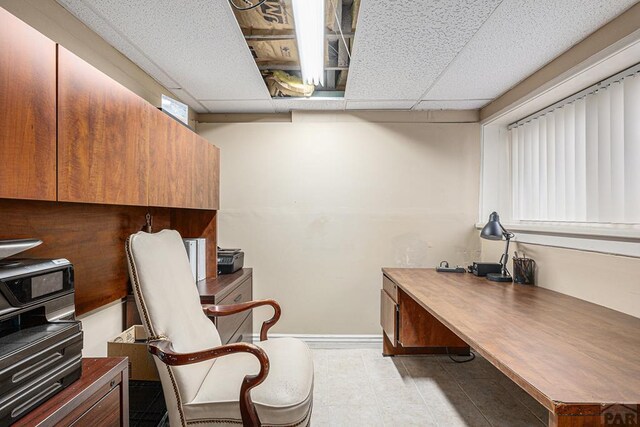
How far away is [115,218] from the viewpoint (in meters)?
2.05

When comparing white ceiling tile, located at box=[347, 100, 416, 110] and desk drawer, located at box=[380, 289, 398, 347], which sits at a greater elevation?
white ceiling tile, located at box=[347, 100, 416, 110]

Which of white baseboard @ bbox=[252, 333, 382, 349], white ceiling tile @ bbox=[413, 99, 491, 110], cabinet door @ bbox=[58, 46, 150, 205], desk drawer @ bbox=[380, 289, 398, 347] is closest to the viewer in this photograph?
cabinet door @ bbox=[58, 46, 150, 205]

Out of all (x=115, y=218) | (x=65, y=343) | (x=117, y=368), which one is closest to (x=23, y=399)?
(x=65, y=343)

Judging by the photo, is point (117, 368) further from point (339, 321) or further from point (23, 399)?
point (339, 321)

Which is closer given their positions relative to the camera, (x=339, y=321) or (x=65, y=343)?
(x=65, y=343)

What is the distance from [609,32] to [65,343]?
2.72 metres

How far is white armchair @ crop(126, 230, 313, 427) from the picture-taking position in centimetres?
141

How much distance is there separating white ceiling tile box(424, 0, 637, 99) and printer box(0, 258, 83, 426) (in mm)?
2145

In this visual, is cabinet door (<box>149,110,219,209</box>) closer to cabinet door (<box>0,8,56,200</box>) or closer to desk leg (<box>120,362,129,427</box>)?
cabinet door (<box>0,8,56,200</box>)

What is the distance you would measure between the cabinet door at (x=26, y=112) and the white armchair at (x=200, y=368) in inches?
21.7

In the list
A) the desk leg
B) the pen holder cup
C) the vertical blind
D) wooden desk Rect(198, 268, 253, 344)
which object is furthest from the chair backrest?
the vertical blind

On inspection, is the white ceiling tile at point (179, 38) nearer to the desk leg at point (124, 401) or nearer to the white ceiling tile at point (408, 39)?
the white ceiling tile at point (408, 39)

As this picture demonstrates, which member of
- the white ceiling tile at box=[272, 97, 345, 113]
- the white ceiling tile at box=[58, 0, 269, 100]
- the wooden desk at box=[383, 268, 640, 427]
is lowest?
the wooden desk at box=[383, 268, 640, 427]

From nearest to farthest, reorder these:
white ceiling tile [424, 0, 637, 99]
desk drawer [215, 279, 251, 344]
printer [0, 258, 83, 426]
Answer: printer [0, 258, 83, 426], white ceiling tile [424, 0, 637, 99], desk drawer [215, 279, 251, 344]
